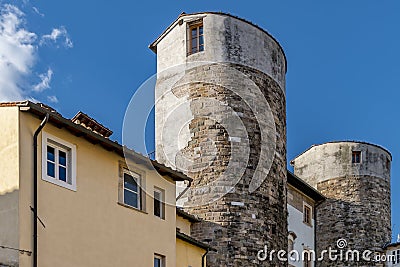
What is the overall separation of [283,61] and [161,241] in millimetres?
13658

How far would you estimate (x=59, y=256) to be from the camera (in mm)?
16375

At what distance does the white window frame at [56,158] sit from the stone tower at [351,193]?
967 inches

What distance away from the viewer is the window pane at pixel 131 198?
19438 millimetres

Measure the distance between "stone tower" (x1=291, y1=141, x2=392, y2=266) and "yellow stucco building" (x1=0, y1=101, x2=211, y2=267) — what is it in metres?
19.8

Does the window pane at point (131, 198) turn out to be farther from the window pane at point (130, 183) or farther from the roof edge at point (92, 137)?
the roof edge at point (92, 137)

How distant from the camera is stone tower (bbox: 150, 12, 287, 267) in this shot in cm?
2689

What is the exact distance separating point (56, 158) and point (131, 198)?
324cm

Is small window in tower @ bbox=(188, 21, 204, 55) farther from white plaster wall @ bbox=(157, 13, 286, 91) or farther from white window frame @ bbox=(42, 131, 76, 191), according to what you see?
white window frame @ bbox=(42, 131, 76, 191)

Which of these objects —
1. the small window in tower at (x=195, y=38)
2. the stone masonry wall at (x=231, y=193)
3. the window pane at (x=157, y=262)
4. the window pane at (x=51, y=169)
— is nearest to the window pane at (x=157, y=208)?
the window pane at (x=157, y=262)

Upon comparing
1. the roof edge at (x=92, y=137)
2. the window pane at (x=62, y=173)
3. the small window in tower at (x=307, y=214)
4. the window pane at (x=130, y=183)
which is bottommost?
the window pane at (x=62, y=173)

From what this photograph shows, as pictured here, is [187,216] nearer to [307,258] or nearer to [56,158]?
[56,158]

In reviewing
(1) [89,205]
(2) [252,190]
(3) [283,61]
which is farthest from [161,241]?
(3) [283,61]

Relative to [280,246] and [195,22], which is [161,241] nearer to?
[280,246]

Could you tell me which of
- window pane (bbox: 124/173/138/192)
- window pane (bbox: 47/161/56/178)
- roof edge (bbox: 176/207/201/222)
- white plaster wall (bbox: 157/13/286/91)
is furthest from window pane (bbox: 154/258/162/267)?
white plaster wall (bbox: 157/13/286/91)
